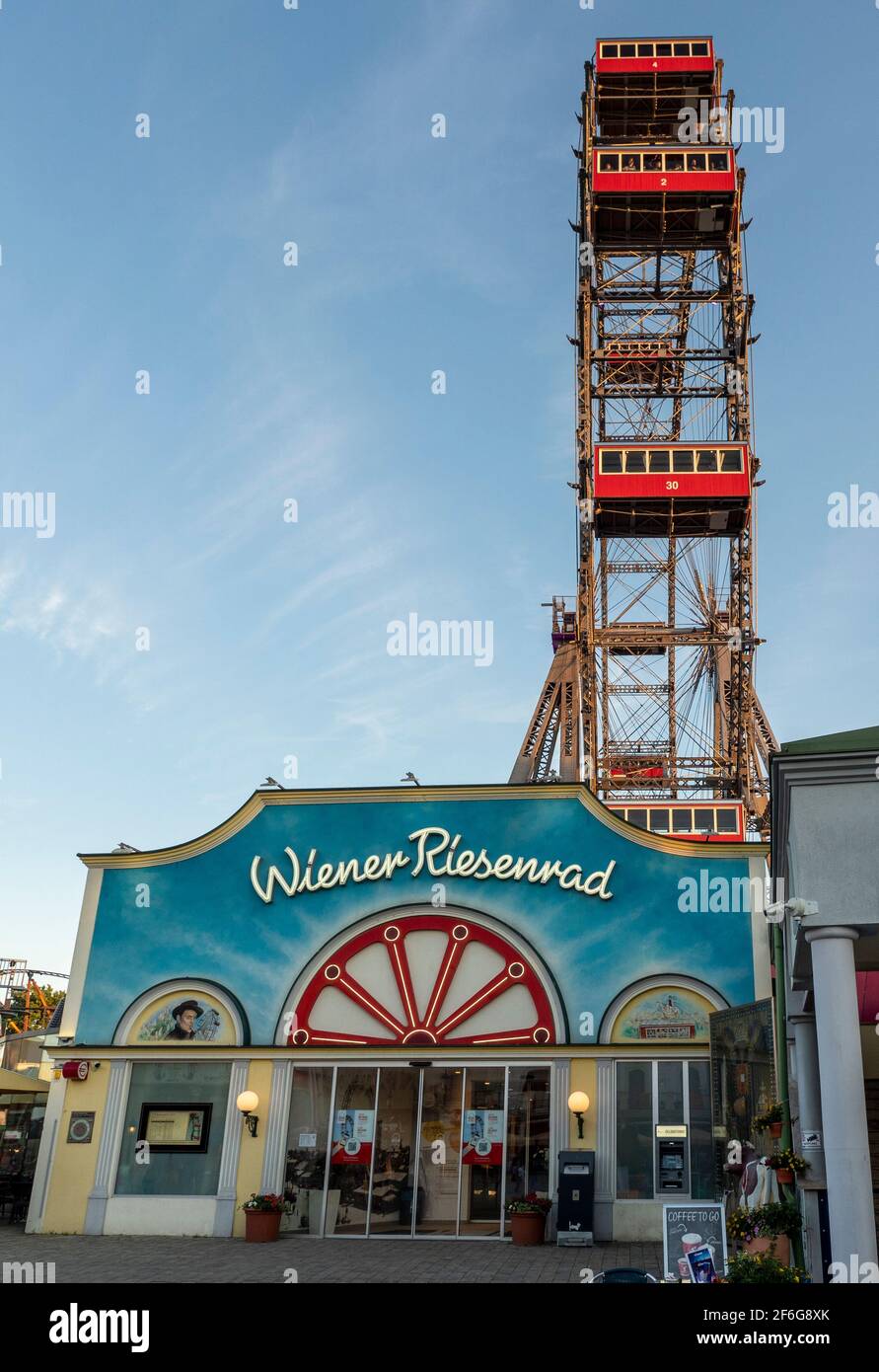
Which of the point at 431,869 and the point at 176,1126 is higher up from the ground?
the point at 431,869

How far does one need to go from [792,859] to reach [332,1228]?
40.5 feet

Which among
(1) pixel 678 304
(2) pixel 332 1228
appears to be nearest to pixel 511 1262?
(2) pixel 332 1228

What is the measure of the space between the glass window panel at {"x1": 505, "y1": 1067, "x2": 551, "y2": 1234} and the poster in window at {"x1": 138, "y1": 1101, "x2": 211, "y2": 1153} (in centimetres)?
527

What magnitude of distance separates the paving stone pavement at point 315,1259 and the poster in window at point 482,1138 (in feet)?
4.21

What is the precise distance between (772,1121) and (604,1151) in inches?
206

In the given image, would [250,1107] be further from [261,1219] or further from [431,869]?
[431,869]

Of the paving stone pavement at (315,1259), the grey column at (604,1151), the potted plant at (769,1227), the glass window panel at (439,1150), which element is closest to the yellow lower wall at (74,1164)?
the paving stone pavement at (315,1259)

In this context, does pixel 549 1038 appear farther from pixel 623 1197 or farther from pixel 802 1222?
pixel 802 1222

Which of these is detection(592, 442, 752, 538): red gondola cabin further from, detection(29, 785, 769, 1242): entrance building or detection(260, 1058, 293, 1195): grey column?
detection(260, 1058, 293, 1195): grey column

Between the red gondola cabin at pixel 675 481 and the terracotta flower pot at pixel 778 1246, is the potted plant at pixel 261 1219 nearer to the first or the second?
the terracotta flower pot at pixel 778 1246

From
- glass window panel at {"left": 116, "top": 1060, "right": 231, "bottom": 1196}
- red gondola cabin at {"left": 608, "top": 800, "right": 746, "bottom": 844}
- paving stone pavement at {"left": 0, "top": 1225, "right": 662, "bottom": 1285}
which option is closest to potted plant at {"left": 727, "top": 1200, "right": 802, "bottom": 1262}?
paving stone pavement at {"left": 0, "top": 1225, "right": 662, "bottom": 1285}

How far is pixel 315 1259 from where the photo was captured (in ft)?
51.7

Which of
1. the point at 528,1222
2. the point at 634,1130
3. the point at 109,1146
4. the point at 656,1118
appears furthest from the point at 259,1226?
the point at 656,1118

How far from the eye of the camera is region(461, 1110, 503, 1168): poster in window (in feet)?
60.3
